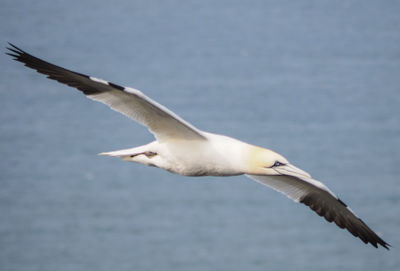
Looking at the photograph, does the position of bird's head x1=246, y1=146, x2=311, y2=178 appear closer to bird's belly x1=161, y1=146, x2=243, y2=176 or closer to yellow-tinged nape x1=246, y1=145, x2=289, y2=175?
yellow-tinged nape x1=246, y1=145, x2=289, y2=175

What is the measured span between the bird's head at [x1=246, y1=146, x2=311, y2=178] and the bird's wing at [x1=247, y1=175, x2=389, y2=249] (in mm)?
969

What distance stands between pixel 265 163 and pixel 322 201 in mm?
1566

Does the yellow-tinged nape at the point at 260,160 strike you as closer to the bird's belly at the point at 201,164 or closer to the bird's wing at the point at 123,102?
the bird's belly at the point at 201,164

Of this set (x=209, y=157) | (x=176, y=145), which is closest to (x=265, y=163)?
(x=209, y=157)

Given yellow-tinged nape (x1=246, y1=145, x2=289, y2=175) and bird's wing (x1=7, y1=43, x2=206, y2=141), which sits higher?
bird's wing (x1=7, y1=43, x2=206, y2=141)

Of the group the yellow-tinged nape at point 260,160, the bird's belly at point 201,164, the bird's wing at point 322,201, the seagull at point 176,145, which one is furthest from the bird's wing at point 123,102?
the bird's wing at point 322,201

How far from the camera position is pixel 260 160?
20.9ft

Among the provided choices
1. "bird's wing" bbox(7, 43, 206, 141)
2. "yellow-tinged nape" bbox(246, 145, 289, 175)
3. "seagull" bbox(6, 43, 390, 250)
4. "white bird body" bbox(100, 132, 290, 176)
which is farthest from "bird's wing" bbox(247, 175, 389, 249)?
"bird's wing" bbox(7, 43, 206, 141)

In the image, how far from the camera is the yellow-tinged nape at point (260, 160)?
20.8 feet

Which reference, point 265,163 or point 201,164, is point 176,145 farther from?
point 265,163

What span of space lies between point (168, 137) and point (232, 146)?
22.5 inches

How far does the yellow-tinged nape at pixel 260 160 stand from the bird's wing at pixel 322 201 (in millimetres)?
1063

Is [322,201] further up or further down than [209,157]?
further up

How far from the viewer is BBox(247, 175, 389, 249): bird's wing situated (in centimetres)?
757
